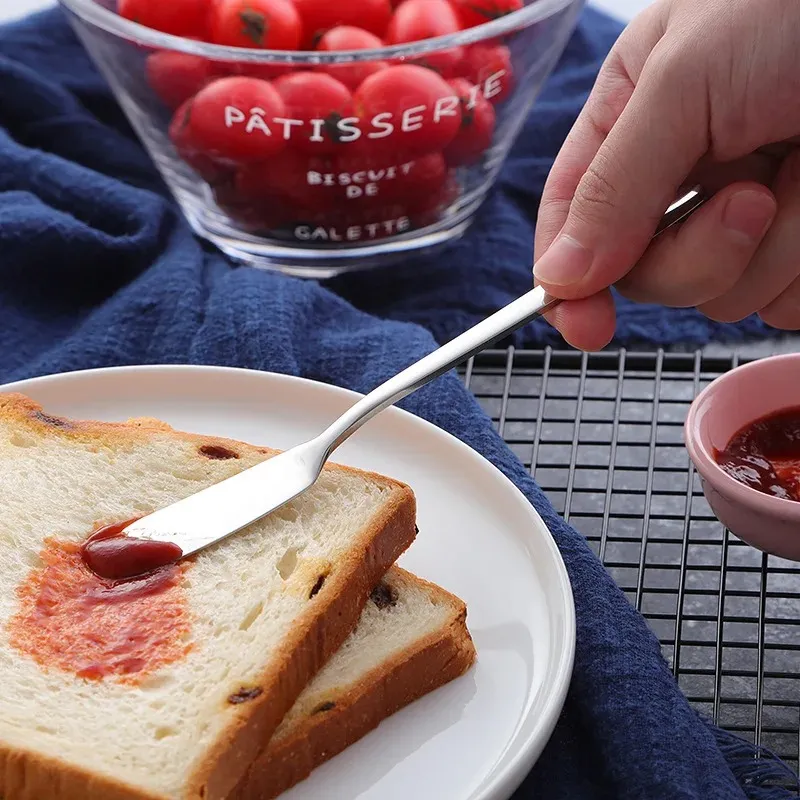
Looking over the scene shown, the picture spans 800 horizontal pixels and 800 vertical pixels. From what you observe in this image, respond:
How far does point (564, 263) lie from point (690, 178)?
1.19ft

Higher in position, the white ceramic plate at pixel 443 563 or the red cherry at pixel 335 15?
the red cherry at pixel 335 15

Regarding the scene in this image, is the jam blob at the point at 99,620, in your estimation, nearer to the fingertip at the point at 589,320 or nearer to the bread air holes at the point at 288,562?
the bread air holes at the point at 288,562

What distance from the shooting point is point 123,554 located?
5.71 ft

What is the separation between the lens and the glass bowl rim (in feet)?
8.39

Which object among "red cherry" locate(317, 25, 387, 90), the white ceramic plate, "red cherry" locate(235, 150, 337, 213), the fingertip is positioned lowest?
the white ceramic plate

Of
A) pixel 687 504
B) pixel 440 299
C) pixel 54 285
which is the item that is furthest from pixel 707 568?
pixel 54 285

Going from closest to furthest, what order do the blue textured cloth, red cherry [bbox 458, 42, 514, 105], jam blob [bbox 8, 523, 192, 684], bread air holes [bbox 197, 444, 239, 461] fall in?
1. jam blob [bbox 8, 523, 192, 684]
2. the blue textured cloth
3. bread air holes [bbox 197, 444, 239, 461]
4. red cherry [bbox 458, 42, 514, 105]

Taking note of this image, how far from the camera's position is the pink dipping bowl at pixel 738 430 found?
1936 mm

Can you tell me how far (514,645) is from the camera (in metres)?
1.82

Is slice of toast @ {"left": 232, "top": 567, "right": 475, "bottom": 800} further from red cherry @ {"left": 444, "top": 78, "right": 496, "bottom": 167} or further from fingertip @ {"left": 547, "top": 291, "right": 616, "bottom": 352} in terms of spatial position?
red cherry @ {"left": 444, "top": 78, "right": 496, "bottom": 167}

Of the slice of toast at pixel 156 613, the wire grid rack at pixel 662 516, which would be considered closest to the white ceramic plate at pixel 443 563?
the slice of toast at pixel 156 613

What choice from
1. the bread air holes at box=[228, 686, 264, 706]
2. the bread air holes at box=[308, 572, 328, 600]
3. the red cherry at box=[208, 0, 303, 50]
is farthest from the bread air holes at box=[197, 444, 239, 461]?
the red cherry at box=[208, 0, 303, 50]

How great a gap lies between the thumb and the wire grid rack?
1.73ft

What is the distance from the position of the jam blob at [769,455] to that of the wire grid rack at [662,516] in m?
0.17
